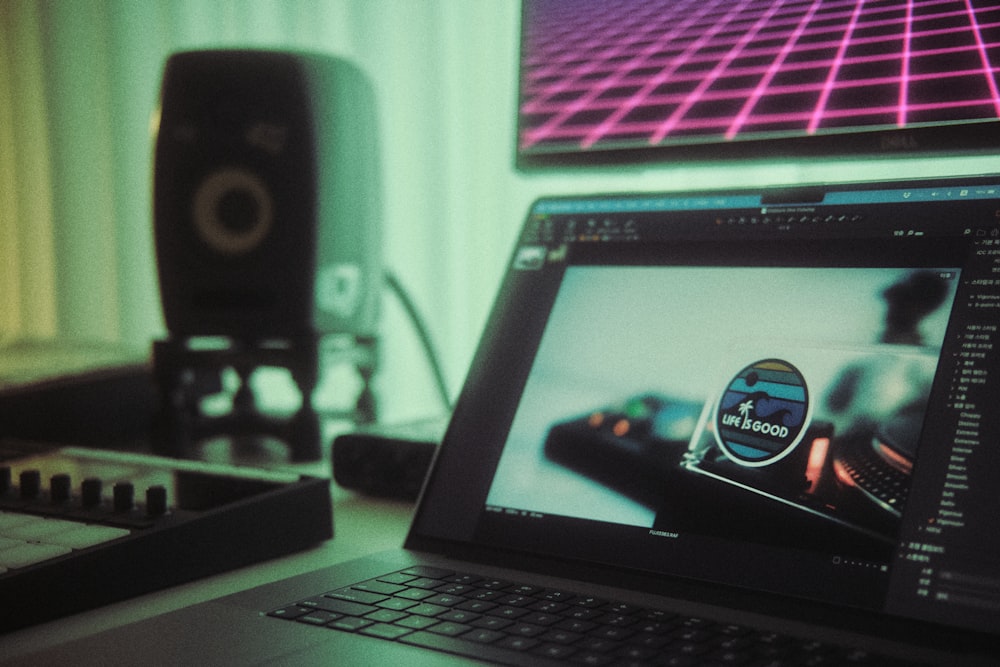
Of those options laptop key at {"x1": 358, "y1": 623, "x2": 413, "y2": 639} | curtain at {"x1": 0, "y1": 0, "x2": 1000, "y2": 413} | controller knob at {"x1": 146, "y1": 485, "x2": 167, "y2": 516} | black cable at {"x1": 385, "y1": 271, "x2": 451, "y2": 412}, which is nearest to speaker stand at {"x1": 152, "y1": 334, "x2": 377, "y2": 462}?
black cable at {"x1": 385, "y1": 271, "x2": 451, "y2": 412}

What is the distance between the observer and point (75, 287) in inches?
67.1

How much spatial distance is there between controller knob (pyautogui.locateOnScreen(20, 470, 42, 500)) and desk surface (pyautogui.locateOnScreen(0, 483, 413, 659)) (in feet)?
0.44

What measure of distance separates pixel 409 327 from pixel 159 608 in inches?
35.3

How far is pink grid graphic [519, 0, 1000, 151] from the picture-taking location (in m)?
0.59

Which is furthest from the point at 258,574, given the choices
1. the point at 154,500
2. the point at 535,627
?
the point at 535,627

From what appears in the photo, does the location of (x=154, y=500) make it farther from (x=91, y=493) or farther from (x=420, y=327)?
(x=420, y=327)

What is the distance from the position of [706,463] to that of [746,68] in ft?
1.03

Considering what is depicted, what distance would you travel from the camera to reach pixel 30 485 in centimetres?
58

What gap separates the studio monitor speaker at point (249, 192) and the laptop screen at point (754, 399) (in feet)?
1.08

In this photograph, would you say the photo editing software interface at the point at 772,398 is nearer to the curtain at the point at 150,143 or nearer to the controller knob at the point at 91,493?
the controller knob at the point at 91,493

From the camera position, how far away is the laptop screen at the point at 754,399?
0.45 metres

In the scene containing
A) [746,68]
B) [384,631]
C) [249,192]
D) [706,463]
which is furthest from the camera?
[249,192]

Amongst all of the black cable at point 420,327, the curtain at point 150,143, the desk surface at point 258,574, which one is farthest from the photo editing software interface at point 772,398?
the curtain at point 150,143

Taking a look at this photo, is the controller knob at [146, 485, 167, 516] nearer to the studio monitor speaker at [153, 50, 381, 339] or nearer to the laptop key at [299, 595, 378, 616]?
the laptop key at [299, 595, 378, 616]
